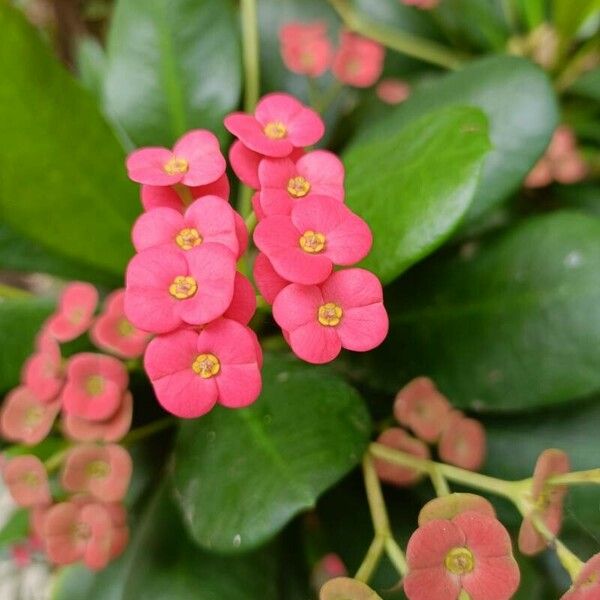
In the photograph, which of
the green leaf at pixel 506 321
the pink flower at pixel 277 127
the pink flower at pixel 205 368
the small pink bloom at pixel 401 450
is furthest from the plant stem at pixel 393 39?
the pink flower at pixel 205 368

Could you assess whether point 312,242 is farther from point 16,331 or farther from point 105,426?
point 16,331

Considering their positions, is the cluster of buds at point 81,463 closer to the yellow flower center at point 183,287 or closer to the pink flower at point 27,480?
the pink flower at point 27,480

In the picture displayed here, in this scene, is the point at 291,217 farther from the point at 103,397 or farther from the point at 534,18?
the point at 534,18

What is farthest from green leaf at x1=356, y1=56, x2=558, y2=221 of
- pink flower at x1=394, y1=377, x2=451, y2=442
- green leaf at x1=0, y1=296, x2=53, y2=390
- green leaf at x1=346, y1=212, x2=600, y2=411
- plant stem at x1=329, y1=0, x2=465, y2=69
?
green leaf at x1=0, y1=296, x2=53, y2=390

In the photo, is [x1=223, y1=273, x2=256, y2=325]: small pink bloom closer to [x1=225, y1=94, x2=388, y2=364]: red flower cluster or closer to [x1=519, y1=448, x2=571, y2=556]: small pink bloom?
[x1=225, y1=94, x2=388, y2=364]: red flower cluster

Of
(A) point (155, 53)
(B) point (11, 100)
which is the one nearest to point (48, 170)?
(B) point (11, 100)
